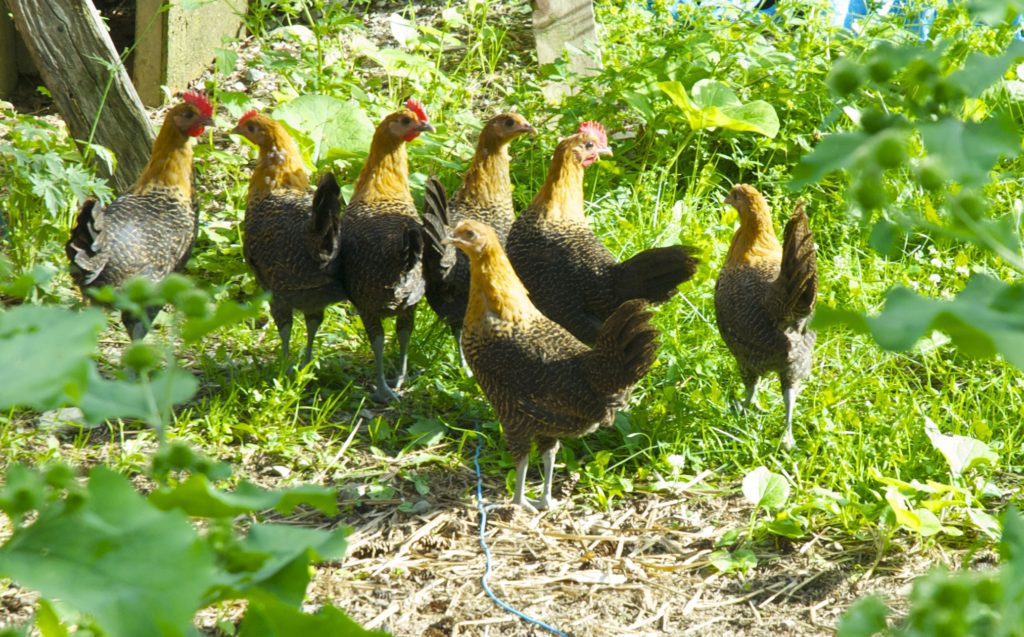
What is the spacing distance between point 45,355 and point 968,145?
854mm

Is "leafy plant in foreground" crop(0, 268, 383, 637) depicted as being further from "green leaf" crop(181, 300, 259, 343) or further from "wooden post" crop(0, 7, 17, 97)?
"wooden post" crop(0, 7, 17, 97)

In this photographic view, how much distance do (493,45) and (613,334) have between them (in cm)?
408

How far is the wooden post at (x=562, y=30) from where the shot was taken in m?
6.71

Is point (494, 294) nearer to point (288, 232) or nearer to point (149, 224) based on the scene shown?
point (288, 232)

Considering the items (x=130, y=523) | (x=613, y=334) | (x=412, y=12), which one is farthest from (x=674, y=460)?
(x=412, y=12)

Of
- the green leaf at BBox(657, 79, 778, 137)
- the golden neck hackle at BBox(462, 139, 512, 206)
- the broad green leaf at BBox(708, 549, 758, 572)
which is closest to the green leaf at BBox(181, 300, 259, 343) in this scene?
the broad green leaf at BBox(708, 549, 758, 572)

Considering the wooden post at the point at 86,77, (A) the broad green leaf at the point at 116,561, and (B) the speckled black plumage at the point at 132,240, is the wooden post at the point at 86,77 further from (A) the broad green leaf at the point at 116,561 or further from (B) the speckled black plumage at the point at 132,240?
(A) the broad green leaf at the point at 116,561

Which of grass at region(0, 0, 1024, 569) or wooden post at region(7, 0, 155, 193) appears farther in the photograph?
wooden post at region(7, 0, 155, 193)

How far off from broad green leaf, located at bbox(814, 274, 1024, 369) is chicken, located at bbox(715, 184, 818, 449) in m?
2.87

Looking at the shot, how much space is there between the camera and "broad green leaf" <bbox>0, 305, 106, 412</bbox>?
94 centimetres

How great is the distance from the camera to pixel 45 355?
985 mm

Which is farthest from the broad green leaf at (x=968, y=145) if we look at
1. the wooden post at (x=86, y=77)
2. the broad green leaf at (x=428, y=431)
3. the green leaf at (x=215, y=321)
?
the wooden post at (x=86, y=77)

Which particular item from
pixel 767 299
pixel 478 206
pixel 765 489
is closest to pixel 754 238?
pixel 767 299

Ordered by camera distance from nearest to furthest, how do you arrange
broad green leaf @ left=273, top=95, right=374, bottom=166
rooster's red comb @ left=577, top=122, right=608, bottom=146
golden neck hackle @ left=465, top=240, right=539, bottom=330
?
golden neck hackle @ left=465, top=240, right=539, bottom=330, rooster's red comb @ left=577, top=122, right=608, bottom=146, broad green leaf @ left=273, top=95, right=374, bottom=166
